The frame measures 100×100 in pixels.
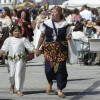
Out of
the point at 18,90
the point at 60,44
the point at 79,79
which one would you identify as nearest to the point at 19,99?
the point at 18,90

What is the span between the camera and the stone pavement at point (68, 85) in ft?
31.3

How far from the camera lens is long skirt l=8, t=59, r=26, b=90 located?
9742 mm

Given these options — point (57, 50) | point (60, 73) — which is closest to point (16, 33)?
point (57, 50)

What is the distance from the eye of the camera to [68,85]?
1136 centimetres

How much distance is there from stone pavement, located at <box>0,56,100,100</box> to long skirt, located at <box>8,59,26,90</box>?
21cm

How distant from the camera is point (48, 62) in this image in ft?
31.8

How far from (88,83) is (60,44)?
2.27 meters

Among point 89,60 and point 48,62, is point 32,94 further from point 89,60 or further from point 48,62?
point 89,60

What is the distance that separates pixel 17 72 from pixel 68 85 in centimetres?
188

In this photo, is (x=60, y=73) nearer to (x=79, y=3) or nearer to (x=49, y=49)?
(x=49, y=49)

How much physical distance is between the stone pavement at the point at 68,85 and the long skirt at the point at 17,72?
214mm

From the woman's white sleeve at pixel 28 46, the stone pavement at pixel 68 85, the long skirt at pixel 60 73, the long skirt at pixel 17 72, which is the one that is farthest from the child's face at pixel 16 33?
the stone pavement at pixel 68 85

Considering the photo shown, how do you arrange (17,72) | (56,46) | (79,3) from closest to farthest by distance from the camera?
→ (56,46) < (17,72) < (79,3)

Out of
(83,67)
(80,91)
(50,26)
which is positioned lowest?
(83,67)
